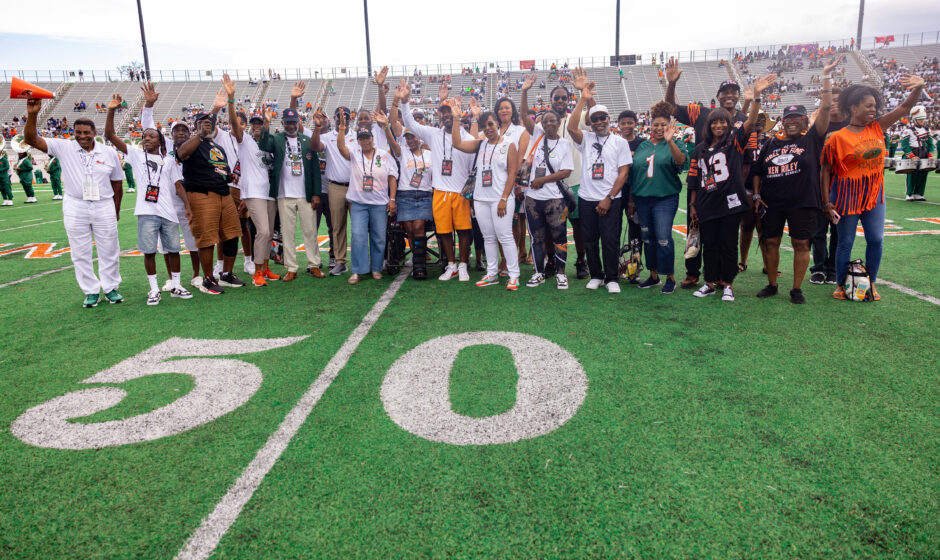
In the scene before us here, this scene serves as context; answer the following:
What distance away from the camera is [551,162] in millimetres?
6004

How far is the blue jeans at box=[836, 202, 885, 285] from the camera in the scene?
5.24 m

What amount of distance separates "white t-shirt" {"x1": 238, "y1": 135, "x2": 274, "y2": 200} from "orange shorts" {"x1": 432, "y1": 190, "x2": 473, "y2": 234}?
2146 millimetres

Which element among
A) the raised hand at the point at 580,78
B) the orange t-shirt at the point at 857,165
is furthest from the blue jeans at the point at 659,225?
the orange t-shirt at the point at 857,165

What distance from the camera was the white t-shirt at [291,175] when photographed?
268 inches

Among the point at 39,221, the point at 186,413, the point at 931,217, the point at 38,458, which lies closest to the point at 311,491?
the point at 186,413

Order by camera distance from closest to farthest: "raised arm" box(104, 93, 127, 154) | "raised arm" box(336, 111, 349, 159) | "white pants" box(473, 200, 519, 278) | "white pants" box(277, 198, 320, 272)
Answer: "raised arm" box(104, 93, 127, 154)
"white pants" box(473, 200, 519, 278)
"raised arm" box(336, 111, 349, 159)
"white pants" box(277, 198, 320, 272)

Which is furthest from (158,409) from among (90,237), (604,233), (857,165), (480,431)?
(857,165)

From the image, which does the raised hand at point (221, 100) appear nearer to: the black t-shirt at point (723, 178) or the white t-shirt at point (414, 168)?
the white t-shirt at point (414, 168)

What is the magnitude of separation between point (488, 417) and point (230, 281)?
4.88 meters

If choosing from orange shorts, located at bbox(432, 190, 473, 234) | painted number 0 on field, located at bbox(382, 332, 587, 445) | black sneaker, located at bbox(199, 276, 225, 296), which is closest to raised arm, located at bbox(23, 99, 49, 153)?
black sneaker, located at bbox(199, 276, 225, 296)

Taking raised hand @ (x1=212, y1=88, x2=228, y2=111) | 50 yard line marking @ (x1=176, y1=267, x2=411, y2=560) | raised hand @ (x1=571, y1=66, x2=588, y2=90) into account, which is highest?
raised hand @ (x1=571, y1=66, x2=588, y2=90)

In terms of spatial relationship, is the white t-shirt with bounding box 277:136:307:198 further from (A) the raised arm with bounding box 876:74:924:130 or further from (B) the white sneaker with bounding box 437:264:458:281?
(A) the raised arm with bounding box 876:74:924:130

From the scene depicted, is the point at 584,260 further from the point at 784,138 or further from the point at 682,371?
the point at 682,371

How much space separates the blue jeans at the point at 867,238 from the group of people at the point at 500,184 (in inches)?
0.7
